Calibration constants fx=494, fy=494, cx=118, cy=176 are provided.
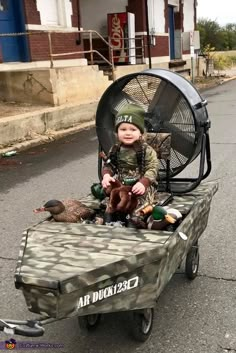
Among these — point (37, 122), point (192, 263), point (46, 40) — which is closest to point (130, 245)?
point (192, 263)

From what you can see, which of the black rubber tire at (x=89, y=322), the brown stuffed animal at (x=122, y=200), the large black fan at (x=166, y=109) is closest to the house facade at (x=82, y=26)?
the large black fan at (x=166, y=109)

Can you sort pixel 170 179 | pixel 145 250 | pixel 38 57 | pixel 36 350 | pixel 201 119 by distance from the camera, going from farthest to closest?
pixel 38 57, pixel 170 179, pixel 201 119, pixel 36 350, pixel 145 250

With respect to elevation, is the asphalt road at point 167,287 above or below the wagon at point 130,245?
below

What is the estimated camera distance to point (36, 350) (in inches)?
112

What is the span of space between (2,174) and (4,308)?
4165 millimetres

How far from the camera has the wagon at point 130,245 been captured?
2.30 meters

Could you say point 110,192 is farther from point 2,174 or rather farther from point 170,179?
point 2,174

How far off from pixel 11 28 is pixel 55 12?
1.77 meters

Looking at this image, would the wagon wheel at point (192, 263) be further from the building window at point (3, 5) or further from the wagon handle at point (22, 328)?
the building window at point (3, 5)

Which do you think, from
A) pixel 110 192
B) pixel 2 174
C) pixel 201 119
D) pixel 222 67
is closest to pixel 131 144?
pixel 110 192

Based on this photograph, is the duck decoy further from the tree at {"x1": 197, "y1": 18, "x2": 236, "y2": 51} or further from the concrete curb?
the tree at {"x1": 197, "y1": 18, "x2": 236, "y2": 51}

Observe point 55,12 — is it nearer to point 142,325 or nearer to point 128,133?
point 128,133

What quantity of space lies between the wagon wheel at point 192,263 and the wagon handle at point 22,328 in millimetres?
1507

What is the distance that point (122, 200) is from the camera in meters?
3.15
